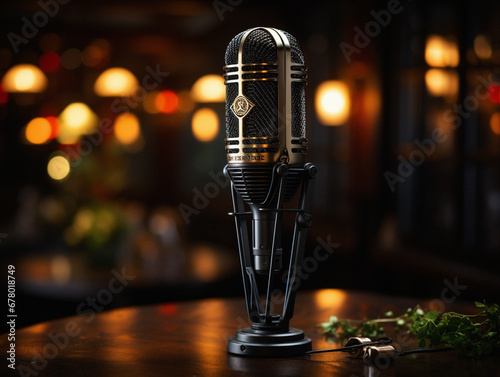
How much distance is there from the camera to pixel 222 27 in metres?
8.84

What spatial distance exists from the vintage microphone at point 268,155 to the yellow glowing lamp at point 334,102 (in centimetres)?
465

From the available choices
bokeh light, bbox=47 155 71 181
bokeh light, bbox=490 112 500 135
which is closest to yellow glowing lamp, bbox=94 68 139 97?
bokeh light, bbox=47 155 71 181

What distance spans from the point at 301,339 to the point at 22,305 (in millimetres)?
2914

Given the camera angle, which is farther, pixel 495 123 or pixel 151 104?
pixel 151 104

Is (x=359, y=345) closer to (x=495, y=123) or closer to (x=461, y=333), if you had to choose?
(x=461, y=333)

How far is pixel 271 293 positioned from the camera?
62.7 inches

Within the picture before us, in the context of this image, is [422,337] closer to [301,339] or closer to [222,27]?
[301,339]

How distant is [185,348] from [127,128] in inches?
324

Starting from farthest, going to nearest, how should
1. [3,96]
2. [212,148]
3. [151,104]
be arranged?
[151,104] → [3,96] → [212,148]

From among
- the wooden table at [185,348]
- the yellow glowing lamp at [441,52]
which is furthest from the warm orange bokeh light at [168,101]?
the wooden table at [185,348]

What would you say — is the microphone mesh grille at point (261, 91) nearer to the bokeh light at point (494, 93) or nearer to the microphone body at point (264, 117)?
the microphone body at point (264, 117)

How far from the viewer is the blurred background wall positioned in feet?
12.9

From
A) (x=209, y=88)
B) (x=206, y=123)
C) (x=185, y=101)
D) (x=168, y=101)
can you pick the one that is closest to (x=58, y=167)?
(x=168, y=101)

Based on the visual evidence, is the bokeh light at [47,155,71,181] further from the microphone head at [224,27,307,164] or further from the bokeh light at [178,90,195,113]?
the microphone head at [224,27,307,164]
